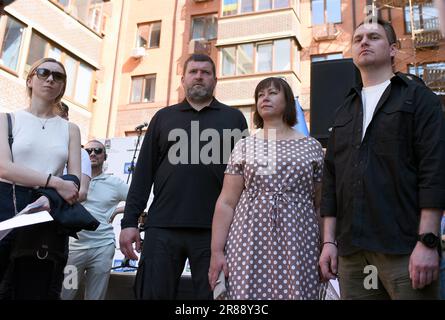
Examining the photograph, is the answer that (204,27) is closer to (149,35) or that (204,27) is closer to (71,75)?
(149,35)

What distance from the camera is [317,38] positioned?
18359mm

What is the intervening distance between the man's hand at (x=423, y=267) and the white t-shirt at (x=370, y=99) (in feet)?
2.18

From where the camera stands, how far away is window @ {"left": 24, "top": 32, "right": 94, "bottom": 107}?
47.4 ft

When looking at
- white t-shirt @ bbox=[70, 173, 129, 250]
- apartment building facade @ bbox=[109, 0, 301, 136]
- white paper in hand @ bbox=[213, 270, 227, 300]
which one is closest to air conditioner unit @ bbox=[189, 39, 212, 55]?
apartment building facade @ bbox=[109, 0, 301, 136]

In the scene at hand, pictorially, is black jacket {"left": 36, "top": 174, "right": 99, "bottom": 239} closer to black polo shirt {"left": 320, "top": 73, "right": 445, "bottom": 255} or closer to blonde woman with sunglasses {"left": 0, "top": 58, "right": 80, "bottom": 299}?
blonde woman with sunglasses {"left": 0, "top": 58, "right": 80, "bottom": 299}

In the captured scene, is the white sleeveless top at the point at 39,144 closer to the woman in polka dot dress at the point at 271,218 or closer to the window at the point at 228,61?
the woman in polka dot dress at the point at 271,218

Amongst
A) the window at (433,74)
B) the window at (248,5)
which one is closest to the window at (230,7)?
the window at (248,5)

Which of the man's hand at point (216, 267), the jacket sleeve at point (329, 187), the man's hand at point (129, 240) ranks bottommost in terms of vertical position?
the man's hand at point (216, 267)

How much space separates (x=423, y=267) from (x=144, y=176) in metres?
1.86

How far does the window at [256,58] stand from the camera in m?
17.9

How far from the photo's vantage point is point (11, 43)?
13625 mm

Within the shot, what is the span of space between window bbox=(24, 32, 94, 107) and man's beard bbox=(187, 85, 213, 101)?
1248 cm

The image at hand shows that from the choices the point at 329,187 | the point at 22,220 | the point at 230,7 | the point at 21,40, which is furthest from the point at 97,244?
the point at 230,7

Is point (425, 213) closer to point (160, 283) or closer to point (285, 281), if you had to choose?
point (285, 281)
